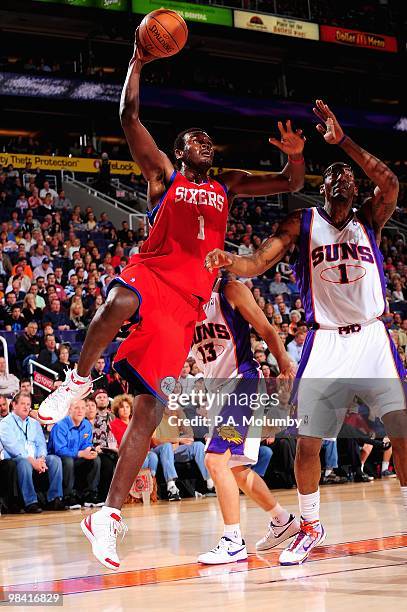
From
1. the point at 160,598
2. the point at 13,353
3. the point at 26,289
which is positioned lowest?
the point at 160,598

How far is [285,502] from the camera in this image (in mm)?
9297

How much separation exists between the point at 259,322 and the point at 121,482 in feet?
4.84

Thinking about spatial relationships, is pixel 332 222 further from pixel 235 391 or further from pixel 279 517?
pixel 279 517

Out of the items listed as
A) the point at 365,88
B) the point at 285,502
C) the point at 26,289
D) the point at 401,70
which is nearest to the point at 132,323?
the point at 285,502

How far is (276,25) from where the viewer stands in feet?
87.6

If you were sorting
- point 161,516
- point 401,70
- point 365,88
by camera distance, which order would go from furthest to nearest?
point 365,88, point 401,70, point 161,516

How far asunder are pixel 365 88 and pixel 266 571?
98.0 ft

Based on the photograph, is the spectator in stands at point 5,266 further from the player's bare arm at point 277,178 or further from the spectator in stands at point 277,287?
the player's bare arm at point 277,178

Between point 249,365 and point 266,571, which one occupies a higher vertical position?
point 249,365

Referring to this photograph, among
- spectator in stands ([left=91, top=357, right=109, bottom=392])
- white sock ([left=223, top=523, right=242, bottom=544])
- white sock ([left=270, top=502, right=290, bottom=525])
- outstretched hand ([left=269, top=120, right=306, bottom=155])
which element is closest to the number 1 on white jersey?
outstretched hand ([left=269, top=120, right=306, bottom=155])

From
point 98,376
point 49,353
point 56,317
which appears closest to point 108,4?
point 56,317

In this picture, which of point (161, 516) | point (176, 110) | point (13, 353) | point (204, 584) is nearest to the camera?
point (204, 584)

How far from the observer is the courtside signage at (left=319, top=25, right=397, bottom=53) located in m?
27.5

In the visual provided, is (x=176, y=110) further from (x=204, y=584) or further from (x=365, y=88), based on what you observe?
(x=204, y=584)
